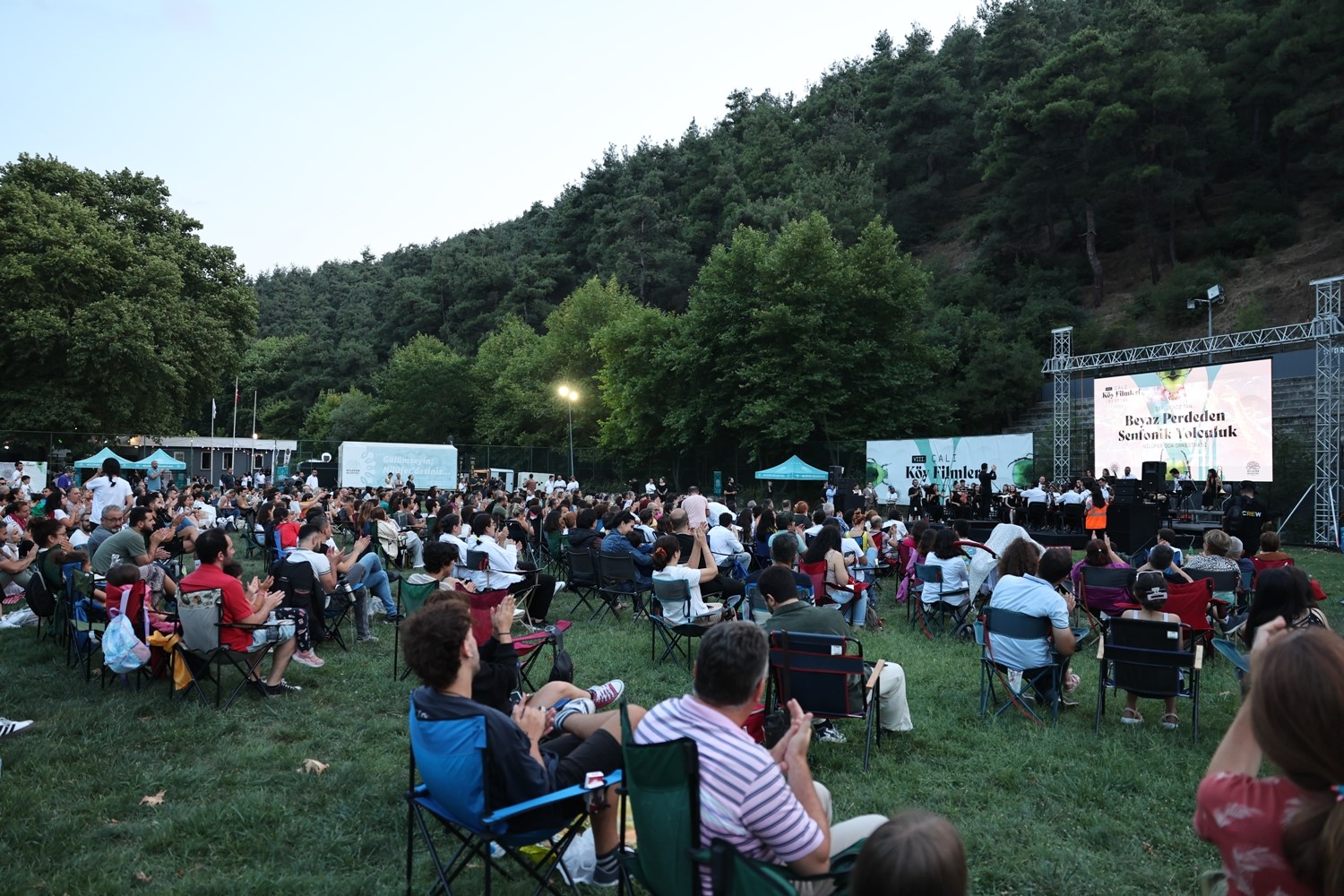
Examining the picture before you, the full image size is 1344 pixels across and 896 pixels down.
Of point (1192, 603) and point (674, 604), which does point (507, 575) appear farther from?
point (1192, 603)

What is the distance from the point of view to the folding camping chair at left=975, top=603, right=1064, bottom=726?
547 cm

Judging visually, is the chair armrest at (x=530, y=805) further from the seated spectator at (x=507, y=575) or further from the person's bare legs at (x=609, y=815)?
the seated spectator at (x=507, y=575)

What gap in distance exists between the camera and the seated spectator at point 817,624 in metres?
4.87

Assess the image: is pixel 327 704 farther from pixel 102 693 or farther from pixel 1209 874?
pixel 1209 874

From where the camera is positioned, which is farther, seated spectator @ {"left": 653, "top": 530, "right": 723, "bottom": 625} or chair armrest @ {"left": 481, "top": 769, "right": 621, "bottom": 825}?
seated spectator @ {"left": 653, "top": 530, "right": 723, "bottom": 625}

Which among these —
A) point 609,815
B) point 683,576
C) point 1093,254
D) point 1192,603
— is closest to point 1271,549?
point 1192,603

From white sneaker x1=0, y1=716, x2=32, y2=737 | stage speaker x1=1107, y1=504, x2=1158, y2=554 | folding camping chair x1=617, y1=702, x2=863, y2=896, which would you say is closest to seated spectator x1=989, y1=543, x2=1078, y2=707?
folding camping chair x1=617, y1=702, x2=863, y2=896

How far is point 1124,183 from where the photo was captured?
35.6 m

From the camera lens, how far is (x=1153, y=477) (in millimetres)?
17219

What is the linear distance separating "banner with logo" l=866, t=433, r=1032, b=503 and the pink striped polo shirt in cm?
2094

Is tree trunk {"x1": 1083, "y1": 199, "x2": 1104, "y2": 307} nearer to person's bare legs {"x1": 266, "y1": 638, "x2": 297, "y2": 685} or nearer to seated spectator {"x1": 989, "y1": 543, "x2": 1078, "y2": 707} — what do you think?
seated spectator {"x1": 989, "y1": 543, "x2": 1078, "y2": 707}

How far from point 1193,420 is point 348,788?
18.7 meters

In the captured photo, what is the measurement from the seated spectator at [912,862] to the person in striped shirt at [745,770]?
54 centimetres

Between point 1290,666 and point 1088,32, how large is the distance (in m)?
40.9
